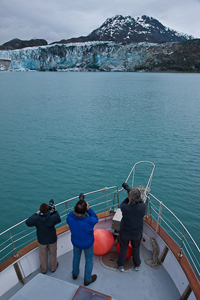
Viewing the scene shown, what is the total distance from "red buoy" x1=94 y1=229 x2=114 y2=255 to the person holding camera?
860mm

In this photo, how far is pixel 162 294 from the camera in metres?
3.73

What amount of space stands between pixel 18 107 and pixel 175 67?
127m

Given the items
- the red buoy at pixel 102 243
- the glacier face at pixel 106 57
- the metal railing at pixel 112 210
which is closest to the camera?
the red buoy at pixel 102 243

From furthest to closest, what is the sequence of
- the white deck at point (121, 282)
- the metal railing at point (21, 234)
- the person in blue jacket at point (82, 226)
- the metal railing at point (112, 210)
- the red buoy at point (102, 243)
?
the metal railing at point (21, 234)
the metal railing at point (112, 210)
the red buoy at point (102, 243)
the white deck at point (121, 282)
the person in blue jacket at point (82, 226)

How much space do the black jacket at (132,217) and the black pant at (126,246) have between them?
0.10 m

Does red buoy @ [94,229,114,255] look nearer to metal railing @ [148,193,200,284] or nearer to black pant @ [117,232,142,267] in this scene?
black pant @ [117,232,142,267]

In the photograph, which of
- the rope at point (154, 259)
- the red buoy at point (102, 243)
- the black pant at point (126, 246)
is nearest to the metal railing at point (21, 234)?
the red buoy at point (102, 243)

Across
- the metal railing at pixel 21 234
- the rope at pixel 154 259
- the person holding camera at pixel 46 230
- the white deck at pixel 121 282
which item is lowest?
the metal railing at pixel 21 234

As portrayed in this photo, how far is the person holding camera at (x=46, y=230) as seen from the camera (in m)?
3.51

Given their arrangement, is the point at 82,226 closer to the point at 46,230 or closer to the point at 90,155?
the point at 46,230

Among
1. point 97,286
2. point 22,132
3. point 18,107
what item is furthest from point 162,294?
point 18,107

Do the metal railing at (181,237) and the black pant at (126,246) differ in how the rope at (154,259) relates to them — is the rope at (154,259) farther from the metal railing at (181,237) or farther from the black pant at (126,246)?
the metal railing at (181,237)

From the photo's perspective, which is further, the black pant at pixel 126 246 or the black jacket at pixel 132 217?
the black pant at pixel 126 246

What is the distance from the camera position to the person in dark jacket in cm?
349
